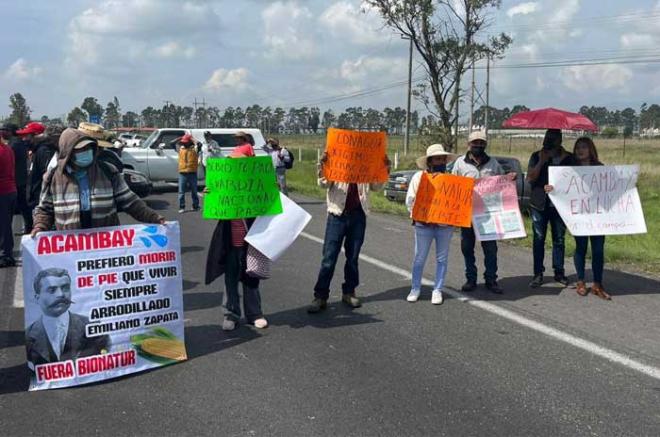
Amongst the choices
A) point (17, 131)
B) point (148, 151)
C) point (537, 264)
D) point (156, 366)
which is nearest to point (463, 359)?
point (156, 366)

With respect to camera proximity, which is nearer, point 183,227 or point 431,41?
point 183,227

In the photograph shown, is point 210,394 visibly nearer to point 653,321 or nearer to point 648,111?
point 653,321

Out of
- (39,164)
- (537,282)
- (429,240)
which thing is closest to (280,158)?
(39,164)

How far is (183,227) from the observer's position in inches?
514

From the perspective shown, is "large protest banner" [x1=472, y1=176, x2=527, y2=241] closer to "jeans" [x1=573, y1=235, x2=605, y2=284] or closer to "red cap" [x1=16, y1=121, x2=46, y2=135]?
"jeans" [x1=573, y1=235, x2=605, y2=284]

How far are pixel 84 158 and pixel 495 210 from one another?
4.52 meters

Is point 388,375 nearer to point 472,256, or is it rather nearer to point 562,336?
point 562,336

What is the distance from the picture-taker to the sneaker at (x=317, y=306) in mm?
6602

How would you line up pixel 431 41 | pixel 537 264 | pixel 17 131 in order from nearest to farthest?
pixel 537 264 < pixel 17 131 < pixel 431 41

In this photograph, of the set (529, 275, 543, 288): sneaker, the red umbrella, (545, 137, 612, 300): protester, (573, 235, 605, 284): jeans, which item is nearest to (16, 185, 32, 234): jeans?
the red umbrella

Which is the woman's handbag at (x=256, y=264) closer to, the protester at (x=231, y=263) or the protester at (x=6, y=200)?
the protester at (x=231, y=263)

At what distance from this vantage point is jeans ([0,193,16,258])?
9.02m

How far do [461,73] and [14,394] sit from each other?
22553mm

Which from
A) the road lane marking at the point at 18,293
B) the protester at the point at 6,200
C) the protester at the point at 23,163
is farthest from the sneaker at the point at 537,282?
the protester at the point at 23,163
